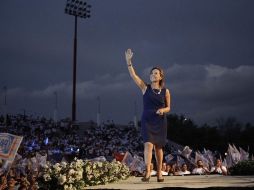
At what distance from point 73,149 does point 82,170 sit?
2011 centimetres

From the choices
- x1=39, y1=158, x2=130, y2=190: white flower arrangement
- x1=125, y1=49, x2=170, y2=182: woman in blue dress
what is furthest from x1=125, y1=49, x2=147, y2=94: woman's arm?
x1=39, y1=158, x2=130, y2=190: white flower arrangement

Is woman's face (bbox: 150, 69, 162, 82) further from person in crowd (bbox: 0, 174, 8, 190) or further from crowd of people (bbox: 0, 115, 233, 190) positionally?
crowd of people (bbox: 0, 115, 233, 190)

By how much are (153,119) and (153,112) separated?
103mm

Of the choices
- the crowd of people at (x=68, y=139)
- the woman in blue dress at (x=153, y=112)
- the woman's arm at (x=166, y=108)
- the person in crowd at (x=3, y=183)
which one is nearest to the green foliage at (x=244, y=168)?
the woman in blue dress at (x=153, y=112)

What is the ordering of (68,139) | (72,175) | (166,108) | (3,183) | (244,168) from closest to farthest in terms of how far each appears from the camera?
(3,183)
(72,175)
(166,108)
(244,168)
(68,139)

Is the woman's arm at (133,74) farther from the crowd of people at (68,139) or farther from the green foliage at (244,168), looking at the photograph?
the crowd of people at (68,139)

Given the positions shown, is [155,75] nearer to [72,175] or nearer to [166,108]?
[166,108]

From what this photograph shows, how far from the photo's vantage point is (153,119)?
6.70 meters

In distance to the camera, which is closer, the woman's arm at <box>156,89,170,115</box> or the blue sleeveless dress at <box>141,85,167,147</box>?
the woman's arm at <box>156,89,170,115</box>

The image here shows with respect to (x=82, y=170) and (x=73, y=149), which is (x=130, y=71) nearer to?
(x=82, y=170)

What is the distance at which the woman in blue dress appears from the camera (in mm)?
6633

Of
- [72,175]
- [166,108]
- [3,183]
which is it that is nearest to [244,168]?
[166,108]

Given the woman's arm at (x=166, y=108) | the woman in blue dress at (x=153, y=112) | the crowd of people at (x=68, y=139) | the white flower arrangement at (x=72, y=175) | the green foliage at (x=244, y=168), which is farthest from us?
the crowd of people at (x=68, y=139)

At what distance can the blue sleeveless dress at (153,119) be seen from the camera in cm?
665
